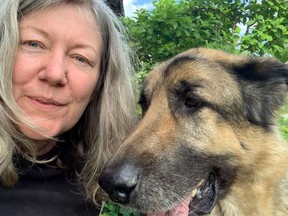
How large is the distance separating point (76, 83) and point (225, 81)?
106 cm

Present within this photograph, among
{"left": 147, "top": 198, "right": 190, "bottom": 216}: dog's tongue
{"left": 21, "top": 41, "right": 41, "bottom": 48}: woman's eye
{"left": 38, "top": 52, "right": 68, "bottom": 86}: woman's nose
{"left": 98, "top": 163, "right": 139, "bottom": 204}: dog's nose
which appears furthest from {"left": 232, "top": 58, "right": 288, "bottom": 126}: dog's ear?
{"left": 21, "top": 41, "right": 41, "bottom": 48}: woman's eye

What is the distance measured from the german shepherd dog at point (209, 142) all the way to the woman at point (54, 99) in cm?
39

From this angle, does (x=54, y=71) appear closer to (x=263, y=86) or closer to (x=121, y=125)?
(x=121, y=125)

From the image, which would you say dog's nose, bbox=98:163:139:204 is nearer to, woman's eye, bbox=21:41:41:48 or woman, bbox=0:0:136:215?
woman, bbox=0:0:136:215

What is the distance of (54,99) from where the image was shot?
113 inches

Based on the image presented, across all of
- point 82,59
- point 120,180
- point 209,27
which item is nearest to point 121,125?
point 82,59

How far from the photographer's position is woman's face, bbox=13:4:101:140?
277 centimetres

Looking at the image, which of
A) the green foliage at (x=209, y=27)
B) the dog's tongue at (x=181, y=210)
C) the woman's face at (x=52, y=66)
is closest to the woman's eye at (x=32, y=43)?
the woman's face at (x=52, y=66)

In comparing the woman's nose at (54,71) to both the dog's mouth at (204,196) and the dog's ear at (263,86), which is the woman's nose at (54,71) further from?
the dog's ear at (263,86)

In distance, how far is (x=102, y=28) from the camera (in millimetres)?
3221

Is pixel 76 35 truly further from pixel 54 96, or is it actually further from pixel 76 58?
pixel 54 96

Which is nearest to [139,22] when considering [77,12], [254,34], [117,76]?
[254,34]

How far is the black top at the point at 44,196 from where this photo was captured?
287 centimetres

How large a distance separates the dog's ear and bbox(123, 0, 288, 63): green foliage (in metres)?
2.02
